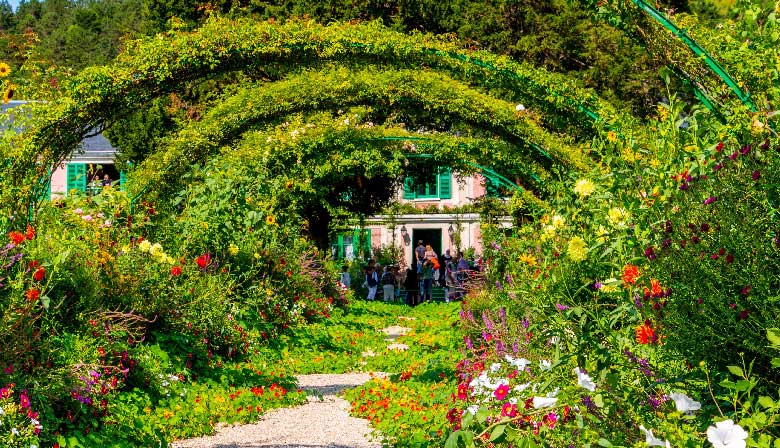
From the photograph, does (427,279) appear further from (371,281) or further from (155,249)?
(155,249)

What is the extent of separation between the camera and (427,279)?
20.7 meters

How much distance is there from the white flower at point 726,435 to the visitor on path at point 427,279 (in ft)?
59.4

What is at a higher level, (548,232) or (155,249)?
(548,232)

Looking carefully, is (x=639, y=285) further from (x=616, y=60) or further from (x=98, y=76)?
(x=616, y=60)

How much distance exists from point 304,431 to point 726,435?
3908 mm

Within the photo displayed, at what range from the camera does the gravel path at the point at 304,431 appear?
5.24m

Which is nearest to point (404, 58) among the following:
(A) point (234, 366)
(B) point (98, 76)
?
(B) point (98, 76)

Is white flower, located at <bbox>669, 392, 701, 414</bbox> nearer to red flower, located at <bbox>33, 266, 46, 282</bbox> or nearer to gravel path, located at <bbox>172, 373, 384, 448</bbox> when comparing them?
gravel path, located at <bbox>172, 373, 384, 448</bbox>

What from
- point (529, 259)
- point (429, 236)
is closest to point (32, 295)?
point (529, 259)

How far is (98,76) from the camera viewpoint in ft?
20.3

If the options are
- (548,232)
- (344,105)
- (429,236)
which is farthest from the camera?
(429,236)

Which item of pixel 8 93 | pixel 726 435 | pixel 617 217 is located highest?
pixel 8 93

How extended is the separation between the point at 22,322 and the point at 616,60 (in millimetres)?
14963

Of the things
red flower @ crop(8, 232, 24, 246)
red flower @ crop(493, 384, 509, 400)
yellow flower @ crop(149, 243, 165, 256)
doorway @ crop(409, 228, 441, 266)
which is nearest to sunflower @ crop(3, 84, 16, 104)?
red flower @ crop(8, 232, 24, 246)
